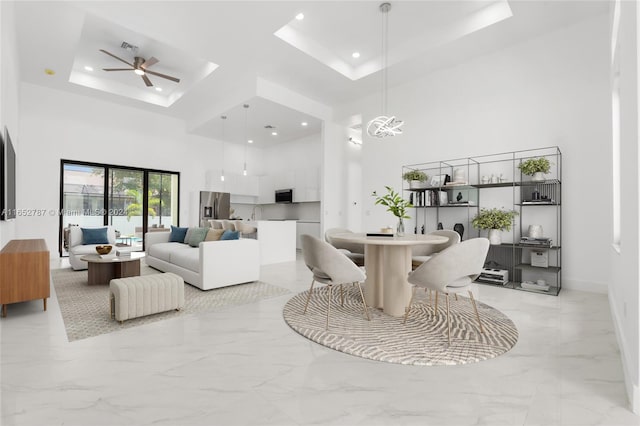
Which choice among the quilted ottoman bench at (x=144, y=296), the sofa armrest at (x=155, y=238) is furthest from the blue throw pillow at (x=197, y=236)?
the quilted ottoman bench at (x=144, y=296)

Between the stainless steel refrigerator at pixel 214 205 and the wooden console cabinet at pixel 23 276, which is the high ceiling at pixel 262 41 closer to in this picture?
the stainless steel refrigerator at pixel 214 205

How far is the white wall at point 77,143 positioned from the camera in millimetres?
5742

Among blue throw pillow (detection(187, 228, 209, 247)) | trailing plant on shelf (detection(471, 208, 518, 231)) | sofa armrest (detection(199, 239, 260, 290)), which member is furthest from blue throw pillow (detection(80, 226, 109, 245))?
trailing plant on shelf (detection(471, 208, 518, 231))

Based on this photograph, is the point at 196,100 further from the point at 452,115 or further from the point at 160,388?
the point at 160,388

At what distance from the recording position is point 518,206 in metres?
4.28

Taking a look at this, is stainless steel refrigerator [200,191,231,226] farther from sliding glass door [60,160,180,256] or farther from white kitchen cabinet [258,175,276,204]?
white kitchen cabinet [258,175,276,204]

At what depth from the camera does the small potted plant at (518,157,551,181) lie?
12.6 feet

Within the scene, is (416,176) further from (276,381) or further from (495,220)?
(276,381)

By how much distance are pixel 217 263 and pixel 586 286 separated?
4.61 meters

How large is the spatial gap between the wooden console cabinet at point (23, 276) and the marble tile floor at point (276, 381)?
356 mm

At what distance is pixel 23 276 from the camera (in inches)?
109

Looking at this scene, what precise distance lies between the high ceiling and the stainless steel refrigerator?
2.41 meters

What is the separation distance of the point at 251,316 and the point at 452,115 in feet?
14.4

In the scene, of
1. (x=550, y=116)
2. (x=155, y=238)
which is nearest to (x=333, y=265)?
(x=550, y=116)
